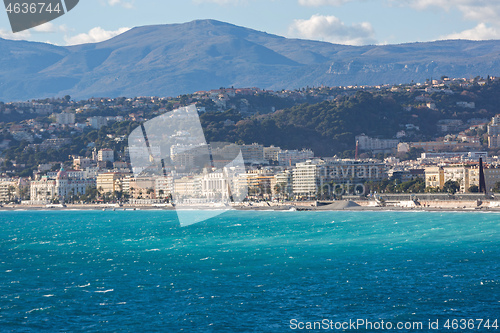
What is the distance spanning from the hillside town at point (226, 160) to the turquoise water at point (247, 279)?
31.8 metres

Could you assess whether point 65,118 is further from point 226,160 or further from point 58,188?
point 226,160

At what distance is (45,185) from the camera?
11262 cm

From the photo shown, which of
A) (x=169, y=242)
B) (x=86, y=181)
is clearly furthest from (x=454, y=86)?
(x=169, y=242)

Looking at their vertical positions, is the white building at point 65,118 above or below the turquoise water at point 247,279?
above

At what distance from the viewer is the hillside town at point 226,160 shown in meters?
88.9

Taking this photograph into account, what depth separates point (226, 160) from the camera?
11156 centimetres

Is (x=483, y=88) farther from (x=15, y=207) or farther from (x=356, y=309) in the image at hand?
(x=356, y=309)

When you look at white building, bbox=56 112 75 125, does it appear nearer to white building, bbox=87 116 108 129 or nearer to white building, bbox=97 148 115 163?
white building, bbox=87 116 108 129

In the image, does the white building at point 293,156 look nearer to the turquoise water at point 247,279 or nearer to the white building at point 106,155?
the white building at point 106,155

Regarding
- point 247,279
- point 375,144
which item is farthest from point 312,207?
point 375,144

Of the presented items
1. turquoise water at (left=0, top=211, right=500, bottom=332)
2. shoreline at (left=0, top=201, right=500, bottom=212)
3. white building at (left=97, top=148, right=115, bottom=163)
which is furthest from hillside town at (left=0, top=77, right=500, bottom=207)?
turquoise water at (left=0, top=211, right=500, bottom=332)

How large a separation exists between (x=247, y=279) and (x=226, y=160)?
8396 cm

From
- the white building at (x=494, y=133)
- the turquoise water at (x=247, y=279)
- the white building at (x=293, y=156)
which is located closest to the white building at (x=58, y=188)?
the white building at (x=293, y=156)

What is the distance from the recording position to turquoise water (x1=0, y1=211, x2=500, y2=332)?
71.6 ft
